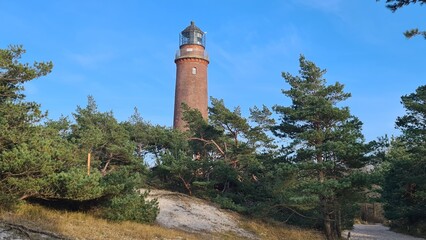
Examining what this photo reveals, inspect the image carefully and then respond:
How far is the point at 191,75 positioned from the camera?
40750mm

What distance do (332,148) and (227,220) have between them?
6.30m

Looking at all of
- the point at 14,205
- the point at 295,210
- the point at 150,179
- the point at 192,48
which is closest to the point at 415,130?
the point at 295,210

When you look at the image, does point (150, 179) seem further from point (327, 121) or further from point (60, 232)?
point (60, 232)

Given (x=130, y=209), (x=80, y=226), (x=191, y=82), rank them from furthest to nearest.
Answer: (x=191, y=82)
(x=130, y=209)
(x=80, y=226)

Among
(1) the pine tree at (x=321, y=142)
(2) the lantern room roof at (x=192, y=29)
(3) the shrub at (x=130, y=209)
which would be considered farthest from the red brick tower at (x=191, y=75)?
(3) the shrub at (x=130, y=209)

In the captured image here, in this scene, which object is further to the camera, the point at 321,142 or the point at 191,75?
the point at 191,75

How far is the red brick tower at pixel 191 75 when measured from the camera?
40.1 metres

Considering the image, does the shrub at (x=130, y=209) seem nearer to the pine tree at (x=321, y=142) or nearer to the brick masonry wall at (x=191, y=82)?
the pine tree at (x=321, y=142)

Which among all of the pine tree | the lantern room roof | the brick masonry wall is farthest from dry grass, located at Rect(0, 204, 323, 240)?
the lantern room roof

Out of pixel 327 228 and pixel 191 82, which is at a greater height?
pixel 191 82

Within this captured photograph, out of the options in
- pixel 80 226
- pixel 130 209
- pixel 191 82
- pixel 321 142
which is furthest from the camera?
pixel 191 82

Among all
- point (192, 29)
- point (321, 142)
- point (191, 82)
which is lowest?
point (321, 142)

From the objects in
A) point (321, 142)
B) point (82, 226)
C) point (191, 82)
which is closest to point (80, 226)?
point (82, 226)

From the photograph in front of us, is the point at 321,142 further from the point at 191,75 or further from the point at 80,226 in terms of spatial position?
the point at 191,75
